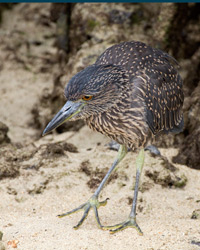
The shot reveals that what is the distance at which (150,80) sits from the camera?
4.70 meters

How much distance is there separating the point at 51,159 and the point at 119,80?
1712mm

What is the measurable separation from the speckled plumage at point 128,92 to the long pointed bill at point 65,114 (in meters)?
0.07

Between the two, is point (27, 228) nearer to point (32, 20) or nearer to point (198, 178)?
point (198, 178)

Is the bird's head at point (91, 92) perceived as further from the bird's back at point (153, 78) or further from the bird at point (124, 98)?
the bird's back at point (153, 78)

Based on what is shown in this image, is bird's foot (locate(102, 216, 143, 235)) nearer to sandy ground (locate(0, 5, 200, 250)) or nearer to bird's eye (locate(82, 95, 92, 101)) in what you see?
sandy ground (locate(0, 5, 200, 250))

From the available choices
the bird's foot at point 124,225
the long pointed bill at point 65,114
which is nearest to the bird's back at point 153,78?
the long pointed bill at point 65,114

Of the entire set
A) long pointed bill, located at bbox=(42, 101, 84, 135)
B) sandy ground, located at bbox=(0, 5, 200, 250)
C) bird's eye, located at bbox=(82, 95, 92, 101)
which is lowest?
sandy ground, located at bbox=(0, 5, 200, 250)

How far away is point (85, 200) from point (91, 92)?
159cm

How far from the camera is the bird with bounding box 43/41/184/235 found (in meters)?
4.27

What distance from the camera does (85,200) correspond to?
527cm

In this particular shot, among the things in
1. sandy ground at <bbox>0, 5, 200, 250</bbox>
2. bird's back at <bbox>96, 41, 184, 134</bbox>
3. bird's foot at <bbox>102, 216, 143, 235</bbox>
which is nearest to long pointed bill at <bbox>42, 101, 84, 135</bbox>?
bird's back at <bbox>96, 41, 184, 134</bbox>

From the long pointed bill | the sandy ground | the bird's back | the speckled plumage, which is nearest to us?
the sandy ground

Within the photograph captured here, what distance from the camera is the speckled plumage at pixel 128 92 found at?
4.33m

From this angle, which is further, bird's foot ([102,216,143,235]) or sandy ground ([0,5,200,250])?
bird's foot ([102,216,143,235])
